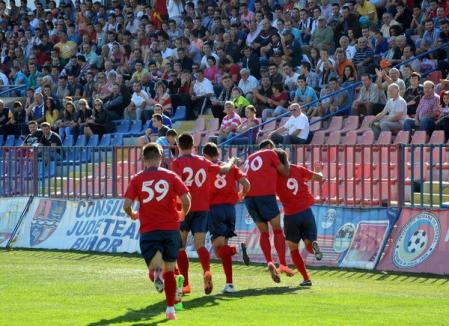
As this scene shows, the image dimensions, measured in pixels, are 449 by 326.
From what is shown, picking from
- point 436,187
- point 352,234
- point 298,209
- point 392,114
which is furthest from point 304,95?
point 298,209

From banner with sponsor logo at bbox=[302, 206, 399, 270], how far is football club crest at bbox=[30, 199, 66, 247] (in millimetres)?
6513

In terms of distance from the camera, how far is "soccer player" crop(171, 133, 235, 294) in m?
15.7

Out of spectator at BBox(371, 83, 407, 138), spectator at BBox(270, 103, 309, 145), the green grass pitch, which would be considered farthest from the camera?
spectator at BBox(270, 103, 309, 145)

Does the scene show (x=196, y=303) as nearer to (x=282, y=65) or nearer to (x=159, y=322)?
(x=159, y=322)

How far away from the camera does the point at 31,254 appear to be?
23172 millimetres

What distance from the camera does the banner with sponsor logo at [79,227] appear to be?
2284 cm

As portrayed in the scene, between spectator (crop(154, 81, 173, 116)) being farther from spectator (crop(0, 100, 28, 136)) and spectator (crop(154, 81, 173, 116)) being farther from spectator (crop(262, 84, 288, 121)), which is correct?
spectator (crop(0, 100, 28, 136))

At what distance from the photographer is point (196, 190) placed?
51.8 feet

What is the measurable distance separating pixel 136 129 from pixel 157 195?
52.0 feet

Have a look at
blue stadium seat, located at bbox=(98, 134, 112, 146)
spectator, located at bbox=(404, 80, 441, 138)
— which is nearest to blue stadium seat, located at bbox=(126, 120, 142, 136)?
→ blue stadium seat, located at bbox=(98, 134, 112, 146)

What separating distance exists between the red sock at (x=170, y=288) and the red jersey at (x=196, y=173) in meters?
2.25

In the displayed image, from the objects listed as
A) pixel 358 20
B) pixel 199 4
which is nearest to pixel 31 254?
pixel 358 20

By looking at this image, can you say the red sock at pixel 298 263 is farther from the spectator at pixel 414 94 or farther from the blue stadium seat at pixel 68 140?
the blue stadium seat at pixel 68 140

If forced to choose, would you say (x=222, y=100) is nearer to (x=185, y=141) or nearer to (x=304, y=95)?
(x=304, y=95)
